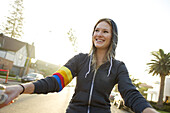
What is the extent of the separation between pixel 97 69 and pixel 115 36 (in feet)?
1.66

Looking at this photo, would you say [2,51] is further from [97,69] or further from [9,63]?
[97,69]

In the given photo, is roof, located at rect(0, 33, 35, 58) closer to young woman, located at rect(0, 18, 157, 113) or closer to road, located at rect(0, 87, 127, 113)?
road, located at rect(0, 87, 127, 113)

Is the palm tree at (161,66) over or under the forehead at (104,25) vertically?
under

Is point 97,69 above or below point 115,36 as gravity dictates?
below

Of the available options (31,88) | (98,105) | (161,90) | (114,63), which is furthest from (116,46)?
(161,90)

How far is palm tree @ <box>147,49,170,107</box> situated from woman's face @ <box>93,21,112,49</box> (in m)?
31.4

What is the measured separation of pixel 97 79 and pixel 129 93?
0.36 meters

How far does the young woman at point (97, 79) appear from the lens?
1.29 metres

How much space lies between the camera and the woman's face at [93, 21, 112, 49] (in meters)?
1.86

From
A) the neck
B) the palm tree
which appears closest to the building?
the palm tree

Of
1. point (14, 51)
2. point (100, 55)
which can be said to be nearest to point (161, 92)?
point (100, 55)

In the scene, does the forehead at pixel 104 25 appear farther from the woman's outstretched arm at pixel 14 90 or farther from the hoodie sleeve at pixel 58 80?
the woman's outstretched arm at pixel 14 90

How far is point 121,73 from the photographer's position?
1.64 m

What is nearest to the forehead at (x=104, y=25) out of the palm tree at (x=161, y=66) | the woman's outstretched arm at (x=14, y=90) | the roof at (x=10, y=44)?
the woman's outstretched arm at (x=14, y=90)
